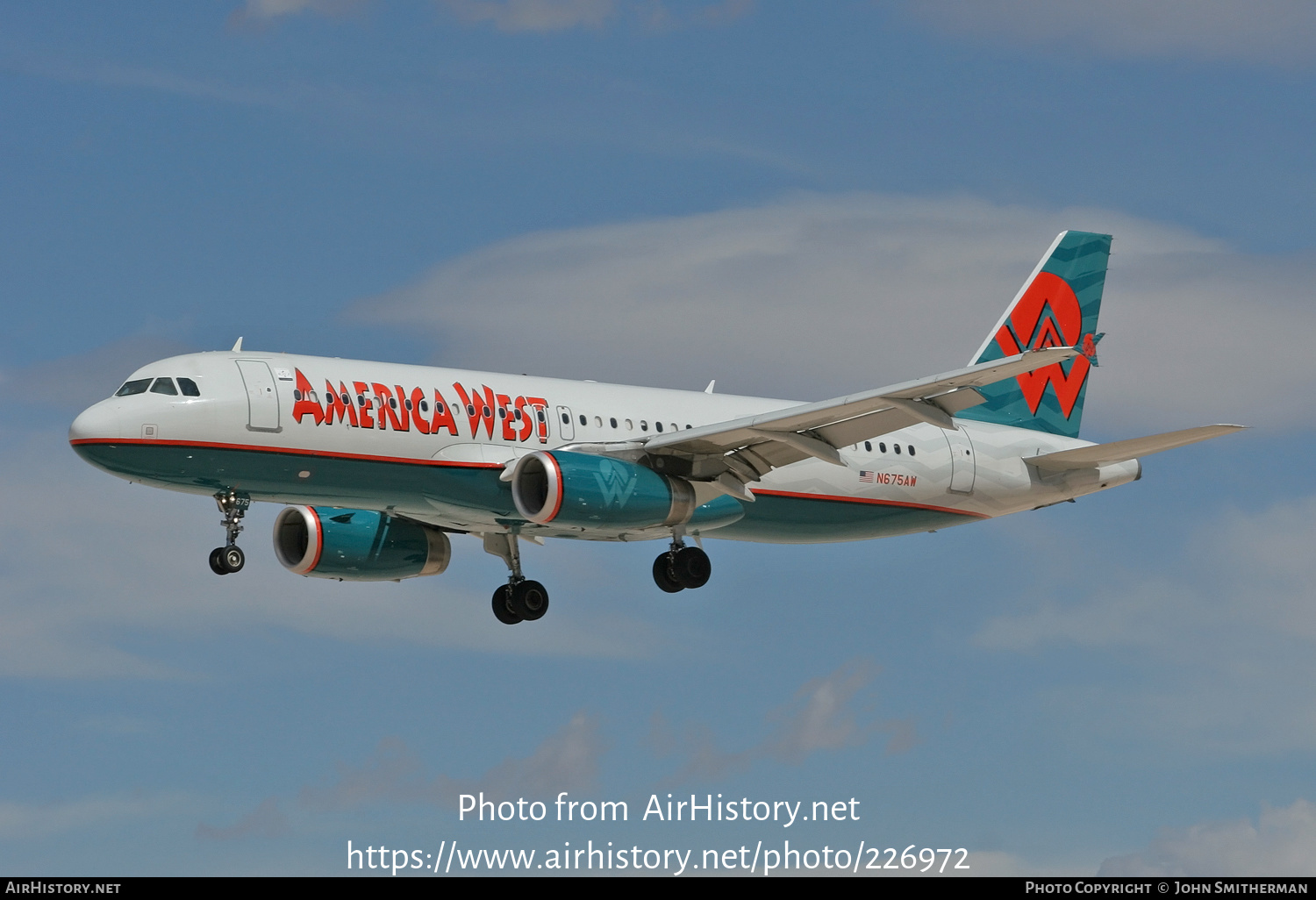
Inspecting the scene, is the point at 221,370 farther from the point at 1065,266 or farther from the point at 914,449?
the point at 1065,266

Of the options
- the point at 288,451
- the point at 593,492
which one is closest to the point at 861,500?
the point at 593,492

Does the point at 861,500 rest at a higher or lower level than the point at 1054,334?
lower

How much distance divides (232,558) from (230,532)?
2.04 feet

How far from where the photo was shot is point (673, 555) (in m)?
48.0

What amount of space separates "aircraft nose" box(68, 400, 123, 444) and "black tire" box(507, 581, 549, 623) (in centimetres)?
1276

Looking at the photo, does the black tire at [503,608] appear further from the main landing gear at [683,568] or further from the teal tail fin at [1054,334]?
the teal tail fin at [1054,334]

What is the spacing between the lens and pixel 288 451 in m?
43.0

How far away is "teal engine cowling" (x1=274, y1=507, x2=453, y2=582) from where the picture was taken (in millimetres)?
49969

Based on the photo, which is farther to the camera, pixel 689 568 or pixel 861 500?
pixel 861 500

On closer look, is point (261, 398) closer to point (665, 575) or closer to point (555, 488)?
point (555, 488)

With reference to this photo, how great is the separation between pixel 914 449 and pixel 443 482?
1363 centimetres

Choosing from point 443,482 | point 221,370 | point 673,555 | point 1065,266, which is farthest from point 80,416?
point 1065,266
